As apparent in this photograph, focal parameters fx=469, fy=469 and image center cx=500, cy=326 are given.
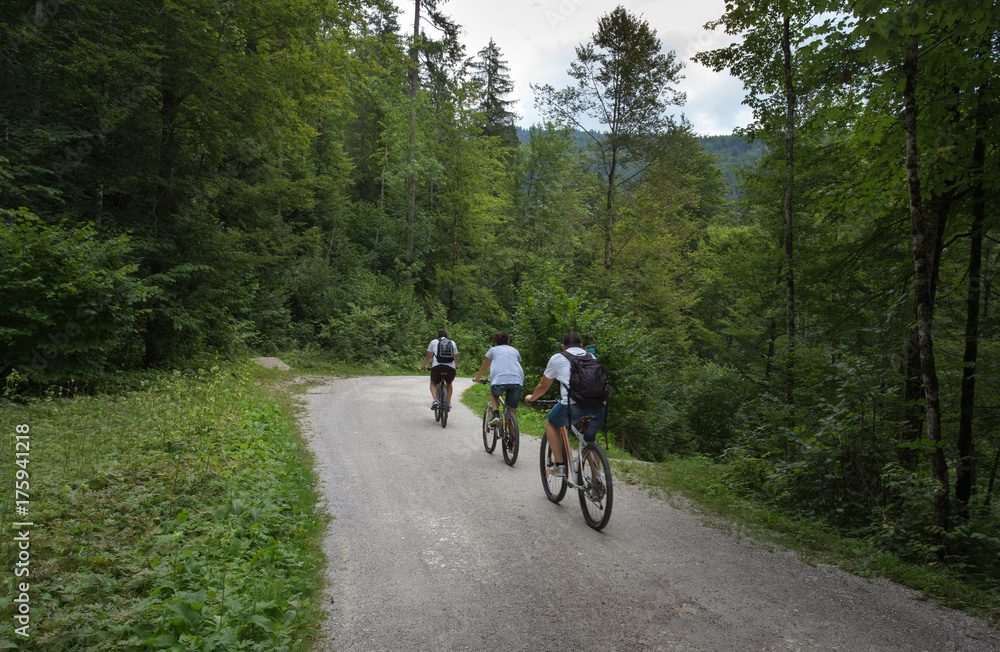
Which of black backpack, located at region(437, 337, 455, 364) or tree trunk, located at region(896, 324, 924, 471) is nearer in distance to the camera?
tree trunk, located at region(896, 324, 924, 471)

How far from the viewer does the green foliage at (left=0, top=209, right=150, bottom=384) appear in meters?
7.41

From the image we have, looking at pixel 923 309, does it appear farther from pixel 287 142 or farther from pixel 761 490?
pixel 287 142

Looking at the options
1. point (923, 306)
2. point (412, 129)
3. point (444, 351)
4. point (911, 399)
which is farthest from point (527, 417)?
point (412, 129)

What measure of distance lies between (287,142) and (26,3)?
5082 millimetres

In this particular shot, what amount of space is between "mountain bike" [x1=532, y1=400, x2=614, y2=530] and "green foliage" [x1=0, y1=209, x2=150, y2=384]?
7.89m

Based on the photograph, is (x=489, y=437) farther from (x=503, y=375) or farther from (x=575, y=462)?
(x=575, y=462)

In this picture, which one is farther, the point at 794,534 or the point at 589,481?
the point at 589,481

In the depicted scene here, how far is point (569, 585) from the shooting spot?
3934 millimetres

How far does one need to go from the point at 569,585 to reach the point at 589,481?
4.85 feet

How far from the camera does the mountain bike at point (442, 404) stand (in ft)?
33.0

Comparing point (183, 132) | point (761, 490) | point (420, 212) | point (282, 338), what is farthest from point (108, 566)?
point (420, 212)

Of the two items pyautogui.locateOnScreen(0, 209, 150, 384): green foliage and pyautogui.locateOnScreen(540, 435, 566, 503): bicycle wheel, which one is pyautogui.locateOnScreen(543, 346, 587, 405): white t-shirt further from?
pyautogui.locateOnScreen(0, 209, 150, 384): green foliage

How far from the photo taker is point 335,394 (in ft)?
44.9

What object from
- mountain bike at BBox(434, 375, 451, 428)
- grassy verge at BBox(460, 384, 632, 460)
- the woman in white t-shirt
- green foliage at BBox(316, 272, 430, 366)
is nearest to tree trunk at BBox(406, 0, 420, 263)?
green foliage at BBox(316, 272, 430, 366)
